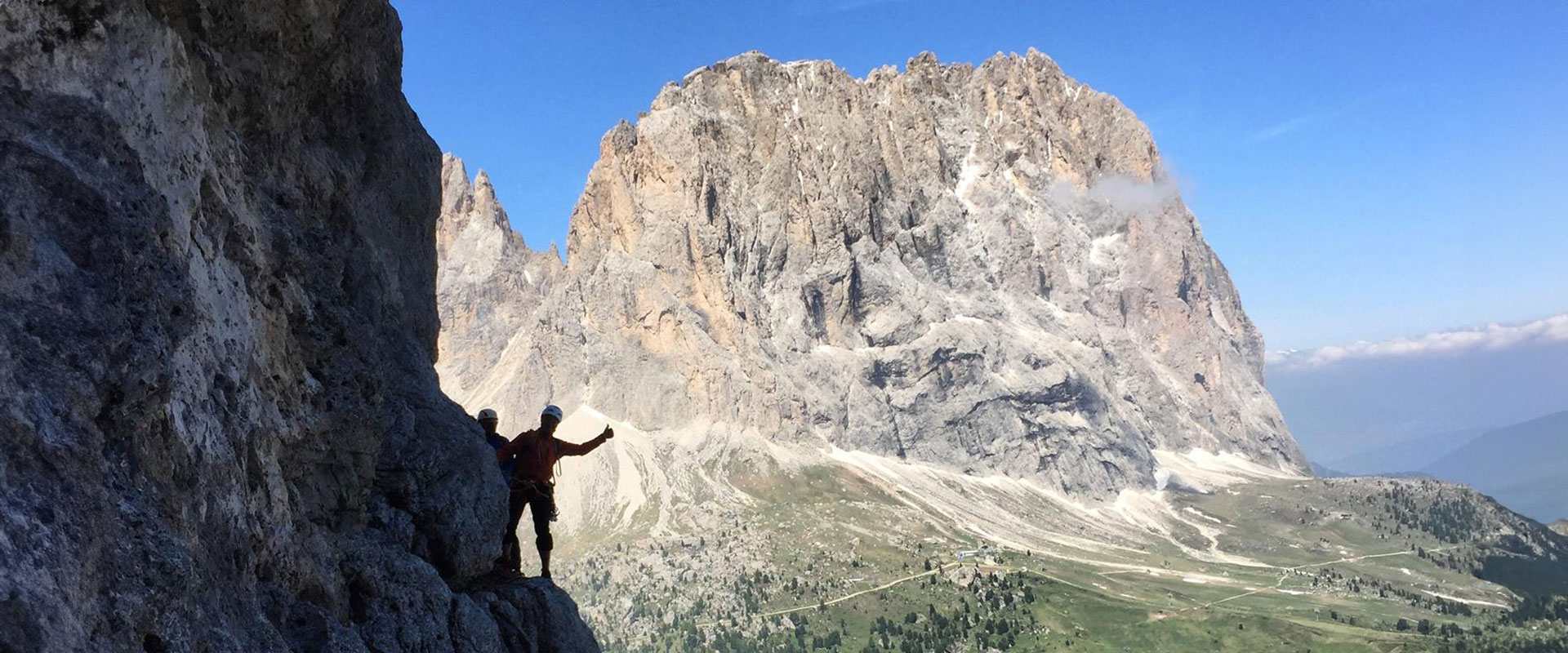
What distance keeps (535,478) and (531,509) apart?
2.35 feet

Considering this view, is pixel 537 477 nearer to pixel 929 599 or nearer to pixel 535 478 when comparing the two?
pixel 535 478

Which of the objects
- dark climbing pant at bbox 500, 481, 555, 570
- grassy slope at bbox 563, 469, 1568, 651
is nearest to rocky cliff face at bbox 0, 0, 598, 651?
dark climbing pant at bbox 500, 481, 555, 570

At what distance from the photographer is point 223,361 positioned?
1234cm

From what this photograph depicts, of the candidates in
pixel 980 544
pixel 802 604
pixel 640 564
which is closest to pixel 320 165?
pixel 802 604

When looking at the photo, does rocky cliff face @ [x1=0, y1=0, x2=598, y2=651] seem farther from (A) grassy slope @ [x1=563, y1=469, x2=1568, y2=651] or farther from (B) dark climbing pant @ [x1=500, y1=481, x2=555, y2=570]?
(A) grassy slope @ [x1=563, y1=469, x2=1568, y2=651]

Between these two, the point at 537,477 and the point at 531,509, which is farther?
the point at 531,509

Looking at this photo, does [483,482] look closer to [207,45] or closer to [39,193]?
[207,45]

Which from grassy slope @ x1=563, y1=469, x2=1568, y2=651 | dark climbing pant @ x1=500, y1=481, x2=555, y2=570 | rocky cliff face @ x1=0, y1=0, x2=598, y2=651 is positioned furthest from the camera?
grassy slope @ x1=563, y1=469, x2=1568, y2=651

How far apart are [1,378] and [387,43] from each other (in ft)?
44.8

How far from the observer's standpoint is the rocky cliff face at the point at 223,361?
9156 millimetres

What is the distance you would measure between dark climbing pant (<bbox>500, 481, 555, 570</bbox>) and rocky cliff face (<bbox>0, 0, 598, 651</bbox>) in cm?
84

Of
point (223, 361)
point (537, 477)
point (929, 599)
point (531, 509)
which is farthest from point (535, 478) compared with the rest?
point (929, 599)

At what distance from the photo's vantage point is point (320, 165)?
1777 cm

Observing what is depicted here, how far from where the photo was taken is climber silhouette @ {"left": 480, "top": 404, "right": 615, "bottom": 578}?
64.6 feet
